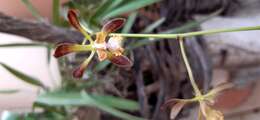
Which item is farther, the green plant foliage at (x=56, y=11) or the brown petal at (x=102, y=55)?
the green plant foliage at (x=56, y=11)

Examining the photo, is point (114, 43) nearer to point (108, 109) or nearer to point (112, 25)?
point (112, 25)

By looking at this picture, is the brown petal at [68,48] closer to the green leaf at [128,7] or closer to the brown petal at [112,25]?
the brown petal at [112,25]

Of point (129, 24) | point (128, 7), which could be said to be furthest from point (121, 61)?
point (129, 24)

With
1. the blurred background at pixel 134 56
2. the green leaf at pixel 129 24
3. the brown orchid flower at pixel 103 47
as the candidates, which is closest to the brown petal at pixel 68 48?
the brown orchid flower at pixel 103 47

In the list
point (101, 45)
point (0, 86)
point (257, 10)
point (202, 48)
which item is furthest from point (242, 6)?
point (101, 45)

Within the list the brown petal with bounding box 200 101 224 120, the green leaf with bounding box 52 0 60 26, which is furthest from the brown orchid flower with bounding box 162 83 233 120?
the green leaf with bounding box 52 0 60 26

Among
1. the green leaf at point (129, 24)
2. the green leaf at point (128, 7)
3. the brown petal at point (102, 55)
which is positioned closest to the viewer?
the brown petal at point (102, 55)

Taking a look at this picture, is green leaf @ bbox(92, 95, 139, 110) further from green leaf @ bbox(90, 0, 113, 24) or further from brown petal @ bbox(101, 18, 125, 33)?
brown petal @ bbox(101, 18, 125, 33)

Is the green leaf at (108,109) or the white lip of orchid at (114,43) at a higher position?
the green leaf at (108,109)

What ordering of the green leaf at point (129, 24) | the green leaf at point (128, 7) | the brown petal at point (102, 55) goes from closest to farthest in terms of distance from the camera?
the brown petal at point (102, 55) < the green leaf at point (128, 7) < the green leaf at point (129, 24)

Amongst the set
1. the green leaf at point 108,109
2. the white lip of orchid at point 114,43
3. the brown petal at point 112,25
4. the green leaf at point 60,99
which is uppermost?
the green leaf at point 60,99
